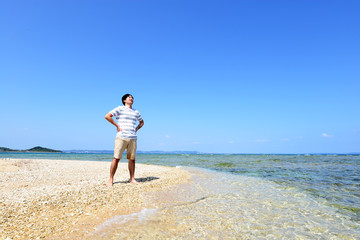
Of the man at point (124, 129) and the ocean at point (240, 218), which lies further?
the man at point (124, 129)

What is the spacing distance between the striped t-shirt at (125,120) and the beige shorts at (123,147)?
149 millimetres

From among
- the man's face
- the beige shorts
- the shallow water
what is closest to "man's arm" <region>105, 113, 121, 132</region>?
the beige shorts

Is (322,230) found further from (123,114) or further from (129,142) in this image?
(123,114)

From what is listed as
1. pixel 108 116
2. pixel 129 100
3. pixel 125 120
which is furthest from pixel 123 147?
pixel 129 100

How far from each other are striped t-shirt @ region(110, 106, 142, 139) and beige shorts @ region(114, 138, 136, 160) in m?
0.15

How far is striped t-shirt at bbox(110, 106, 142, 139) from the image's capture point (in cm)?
667

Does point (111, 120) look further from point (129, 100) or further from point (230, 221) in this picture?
point (230, 221)

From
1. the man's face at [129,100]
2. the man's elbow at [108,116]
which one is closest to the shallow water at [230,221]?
the man's elbow at [108,116]

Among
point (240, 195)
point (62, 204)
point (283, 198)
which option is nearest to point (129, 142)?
point (62, 204)

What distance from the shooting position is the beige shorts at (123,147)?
21.6 feet

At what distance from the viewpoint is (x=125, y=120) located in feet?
22.1

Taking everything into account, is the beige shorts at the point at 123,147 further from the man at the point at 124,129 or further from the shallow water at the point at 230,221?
the shallow water at the point at 230,221

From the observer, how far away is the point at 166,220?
3.98 m

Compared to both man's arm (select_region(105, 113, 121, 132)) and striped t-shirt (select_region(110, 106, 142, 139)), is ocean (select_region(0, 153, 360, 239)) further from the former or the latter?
man's arm (select_region(105, 113, 121, 132))
